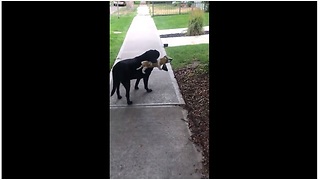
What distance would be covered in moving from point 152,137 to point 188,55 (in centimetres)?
397

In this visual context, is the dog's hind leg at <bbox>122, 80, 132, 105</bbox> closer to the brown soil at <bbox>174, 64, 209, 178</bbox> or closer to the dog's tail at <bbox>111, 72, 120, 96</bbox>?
the dog's tail at <bbox>111, 72, 120, 96</bbox>

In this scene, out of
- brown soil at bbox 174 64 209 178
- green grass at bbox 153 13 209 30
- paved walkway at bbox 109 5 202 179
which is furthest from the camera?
green grass at bbox 153 13 209 30

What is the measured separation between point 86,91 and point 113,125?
0.73m

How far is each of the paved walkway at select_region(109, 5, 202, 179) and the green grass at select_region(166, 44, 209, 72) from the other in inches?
54.4

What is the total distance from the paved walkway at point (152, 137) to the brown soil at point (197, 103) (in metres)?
0.07

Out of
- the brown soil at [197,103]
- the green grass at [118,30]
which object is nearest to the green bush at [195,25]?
the green grass at [118,30]

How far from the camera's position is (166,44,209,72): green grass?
19.6 ft

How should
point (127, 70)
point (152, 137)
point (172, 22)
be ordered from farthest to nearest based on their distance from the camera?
point (172, 22), point (127, 70), point (152, 137)

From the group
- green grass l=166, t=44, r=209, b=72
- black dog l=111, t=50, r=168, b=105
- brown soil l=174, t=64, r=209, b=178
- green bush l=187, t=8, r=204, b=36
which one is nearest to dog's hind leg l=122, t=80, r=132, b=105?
black dog l=111, t=50, r=168, b=105

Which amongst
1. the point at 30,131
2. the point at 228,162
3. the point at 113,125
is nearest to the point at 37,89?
the point at 30,131

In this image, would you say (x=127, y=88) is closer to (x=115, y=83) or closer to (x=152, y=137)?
(x=115, y=83)

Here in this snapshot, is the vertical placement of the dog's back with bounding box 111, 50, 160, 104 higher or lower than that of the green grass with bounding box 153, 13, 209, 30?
lower

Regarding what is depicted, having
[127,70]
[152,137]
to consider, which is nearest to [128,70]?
[127,70]

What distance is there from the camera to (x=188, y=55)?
6836mm
